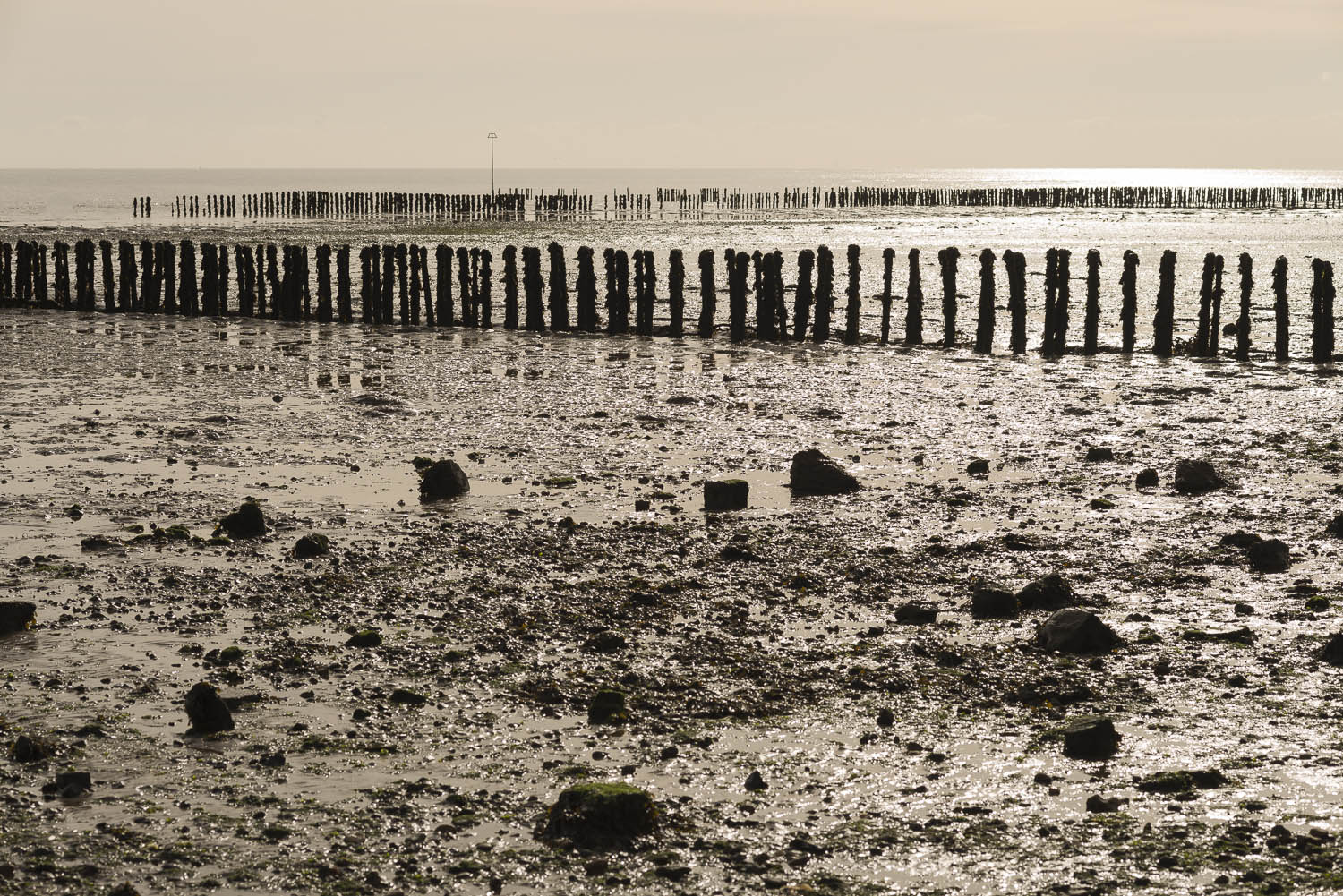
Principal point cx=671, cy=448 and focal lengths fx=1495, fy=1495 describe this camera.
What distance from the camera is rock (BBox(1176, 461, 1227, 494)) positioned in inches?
489

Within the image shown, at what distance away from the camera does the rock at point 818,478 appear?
12.4m

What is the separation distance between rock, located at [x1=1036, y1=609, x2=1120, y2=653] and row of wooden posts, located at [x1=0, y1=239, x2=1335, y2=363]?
1325cm

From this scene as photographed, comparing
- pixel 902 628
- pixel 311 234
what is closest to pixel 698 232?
pixel 311 234

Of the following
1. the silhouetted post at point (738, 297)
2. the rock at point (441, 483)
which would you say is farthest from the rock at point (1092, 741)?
the silhouetted post at point (738, 297)

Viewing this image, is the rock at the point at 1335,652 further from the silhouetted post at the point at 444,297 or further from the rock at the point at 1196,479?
the silhouetted post at the point at 444,297

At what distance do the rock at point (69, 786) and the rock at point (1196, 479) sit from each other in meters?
9.10

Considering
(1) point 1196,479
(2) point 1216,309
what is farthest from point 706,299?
(1) point 1196,479

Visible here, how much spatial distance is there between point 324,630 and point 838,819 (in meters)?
3.67

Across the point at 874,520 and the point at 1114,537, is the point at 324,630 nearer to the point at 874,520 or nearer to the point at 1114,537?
the point at 874,520

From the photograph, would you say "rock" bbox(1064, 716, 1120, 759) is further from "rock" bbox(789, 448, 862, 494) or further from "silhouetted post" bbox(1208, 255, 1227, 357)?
"silhouetted post" bbox(1208, 255, 1227, 357)

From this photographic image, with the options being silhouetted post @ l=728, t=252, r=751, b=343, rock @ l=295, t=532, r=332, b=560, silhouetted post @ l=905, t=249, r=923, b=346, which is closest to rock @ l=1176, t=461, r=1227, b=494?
rock @ l=295, t=532, r=332, b=560

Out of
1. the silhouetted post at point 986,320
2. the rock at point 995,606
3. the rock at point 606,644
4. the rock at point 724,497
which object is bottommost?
the rock at point 606,644

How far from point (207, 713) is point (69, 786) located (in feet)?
2.71

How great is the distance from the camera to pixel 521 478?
12914 millimetres
